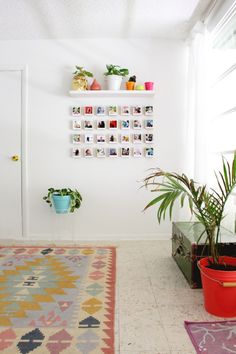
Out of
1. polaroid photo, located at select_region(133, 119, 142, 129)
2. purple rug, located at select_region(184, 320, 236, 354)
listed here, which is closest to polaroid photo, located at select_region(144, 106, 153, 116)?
polaroid photo, located at select_region(133, 119, 142, 129)

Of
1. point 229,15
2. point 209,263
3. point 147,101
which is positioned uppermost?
point 229,15

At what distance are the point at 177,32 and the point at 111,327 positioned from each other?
307cm

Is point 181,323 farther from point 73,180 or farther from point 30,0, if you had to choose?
point 30,0

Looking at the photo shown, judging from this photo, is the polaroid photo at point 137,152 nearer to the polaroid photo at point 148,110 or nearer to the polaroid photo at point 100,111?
the polaroid photo at point 148,110

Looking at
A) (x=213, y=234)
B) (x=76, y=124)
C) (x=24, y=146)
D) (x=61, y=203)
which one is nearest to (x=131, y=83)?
(x=76, y=124)

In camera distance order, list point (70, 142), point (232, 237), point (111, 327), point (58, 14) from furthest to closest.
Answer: point (70, 142) → point (58, 14) → point (232, 237) → point (111, 327)

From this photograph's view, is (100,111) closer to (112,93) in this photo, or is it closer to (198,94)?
(112,93)

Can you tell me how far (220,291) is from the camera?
186cm

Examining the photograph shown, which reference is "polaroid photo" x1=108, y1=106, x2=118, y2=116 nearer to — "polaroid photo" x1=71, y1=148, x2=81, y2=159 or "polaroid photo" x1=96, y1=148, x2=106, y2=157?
"polaroid photo" x1=96, y1=148, x2=106, y2=157

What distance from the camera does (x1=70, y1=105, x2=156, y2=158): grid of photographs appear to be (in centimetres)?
366

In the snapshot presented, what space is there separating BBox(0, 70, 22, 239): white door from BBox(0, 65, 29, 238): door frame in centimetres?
3

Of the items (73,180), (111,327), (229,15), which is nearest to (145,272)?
(111,327)

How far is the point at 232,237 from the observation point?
7.82 feet

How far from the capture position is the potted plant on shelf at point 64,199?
3432 mm
